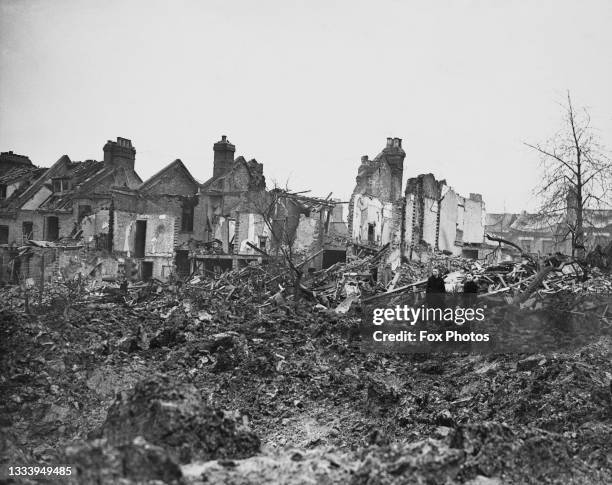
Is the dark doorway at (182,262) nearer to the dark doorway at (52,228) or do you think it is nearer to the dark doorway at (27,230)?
the dark doorway at (52,228)

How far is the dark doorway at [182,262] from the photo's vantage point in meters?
24.8

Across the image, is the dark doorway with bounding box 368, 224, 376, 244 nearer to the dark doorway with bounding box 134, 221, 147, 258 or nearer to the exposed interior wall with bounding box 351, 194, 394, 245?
the exposed interior wall with bounding box 351, 194, 394, 245

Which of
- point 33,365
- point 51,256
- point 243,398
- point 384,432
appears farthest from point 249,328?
point 51,256

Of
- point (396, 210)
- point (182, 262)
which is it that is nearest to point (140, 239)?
point (182, 262)

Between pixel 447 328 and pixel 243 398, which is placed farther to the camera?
pixel 447 328

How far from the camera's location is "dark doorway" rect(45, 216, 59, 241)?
69.8ft

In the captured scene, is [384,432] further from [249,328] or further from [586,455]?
[249,328]

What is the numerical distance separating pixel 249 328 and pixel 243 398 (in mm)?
3277

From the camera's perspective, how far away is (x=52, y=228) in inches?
849

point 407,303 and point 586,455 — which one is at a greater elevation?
point 407,303

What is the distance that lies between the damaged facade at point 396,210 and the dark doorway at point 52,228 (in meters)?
10.7

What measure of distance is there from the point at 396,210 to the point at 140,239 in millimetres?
10294

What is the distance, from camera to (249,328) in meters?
12.2

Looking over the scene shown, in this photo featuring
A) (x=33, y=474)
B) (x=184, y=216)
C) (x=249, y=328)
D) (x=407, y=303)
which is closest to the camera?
(x=33, y=474)
